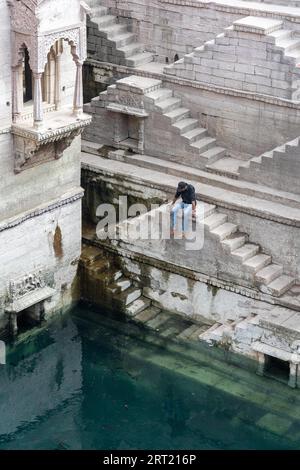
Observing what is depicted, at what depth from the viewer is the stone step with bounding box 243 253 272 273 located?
22688 millimetres

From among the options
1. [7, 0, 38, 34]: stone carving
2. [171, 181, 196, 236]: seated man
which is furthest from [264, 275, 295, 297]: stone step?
[7, 0, 38, 34]: stone carving

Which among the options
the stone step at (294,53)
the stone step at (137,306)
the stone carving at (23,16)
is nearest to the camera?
the stone carving at (23,16)

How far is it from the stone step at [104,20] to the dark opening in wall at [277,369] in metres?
8.70

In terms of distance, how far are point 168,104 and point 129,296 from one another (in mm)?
4115

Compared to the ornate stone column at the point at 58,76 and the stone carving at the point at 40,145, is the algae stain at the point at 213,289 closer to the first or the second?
the stone carving at the point at 40,145

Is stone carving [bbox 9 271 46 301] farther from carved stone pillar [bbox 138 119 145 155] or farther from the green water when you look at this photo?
carved stone pillar [bbox 138 119 145 155]

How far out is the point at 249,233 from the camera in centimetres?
2336

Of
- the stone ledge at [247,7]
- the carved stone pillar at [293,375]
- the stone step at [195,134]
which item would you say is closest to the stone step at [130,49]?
the stone ledge at [247,7]

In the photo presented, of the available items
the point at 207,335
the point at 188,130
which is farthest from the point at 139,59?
the point at 207,335

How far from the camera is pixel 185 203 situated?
907 inches

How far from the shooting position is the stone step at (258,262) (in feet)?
74.4

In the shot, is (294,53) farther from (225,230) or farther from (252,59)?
(225,230)

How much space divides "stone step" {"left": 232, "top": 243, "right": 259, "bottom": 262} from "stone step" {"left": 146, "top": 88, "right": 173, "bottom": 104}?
381 centimetres
